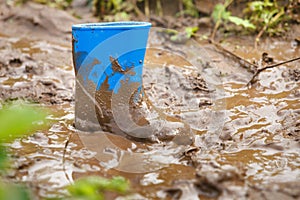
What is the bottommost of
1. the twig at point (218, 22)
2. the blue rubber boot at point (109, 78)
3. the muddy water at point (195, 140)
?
the muddy water at point (195, 140)

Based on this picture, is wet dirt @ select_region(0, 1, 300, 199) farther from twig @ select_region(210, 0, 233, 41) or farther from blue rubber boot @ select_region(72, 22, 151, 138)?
twig @ select_region(210, 0, 233, 41)

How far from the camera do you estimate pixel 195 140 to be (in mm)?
2119

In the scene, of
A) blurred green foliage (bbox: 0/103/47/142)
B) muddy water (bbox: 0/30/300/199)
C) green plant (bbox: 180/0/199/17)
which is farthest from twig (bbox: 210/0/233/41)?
blurred green foliage (bbox: 0/103/47/142)

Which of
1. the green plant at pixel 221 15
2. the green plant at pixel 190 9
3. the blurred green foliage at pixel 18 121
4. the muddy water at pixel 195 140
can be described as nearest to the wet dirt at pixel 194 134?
the muddy water at pixel 195 140

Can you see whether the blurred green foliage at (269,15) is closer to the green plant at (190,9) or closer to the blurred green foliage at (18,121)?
the green plant at (190,9)

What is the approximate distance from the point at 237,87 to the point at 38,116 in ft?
8.14

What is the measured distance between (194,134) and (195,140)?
9 centimetres

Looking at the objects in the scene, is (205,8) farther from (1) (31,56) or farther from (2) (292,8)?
(1) (31,56)

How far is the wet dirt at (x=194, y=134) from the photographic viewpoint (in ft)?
5.05

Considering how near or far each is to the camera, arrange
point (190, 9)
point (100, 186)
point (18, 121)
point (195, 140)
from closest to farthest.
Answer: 1. point (18, 121)
2. point (100, 186)
3. point (195, 140)
4. point (190, 9)

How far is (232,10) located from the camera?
474 centimetres

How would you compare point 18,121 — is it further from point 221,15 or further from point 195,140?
point 221,15

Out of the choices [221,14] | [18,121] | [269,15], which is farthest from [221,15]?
[18,121]

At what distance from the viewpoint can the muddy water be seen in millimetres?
1525
